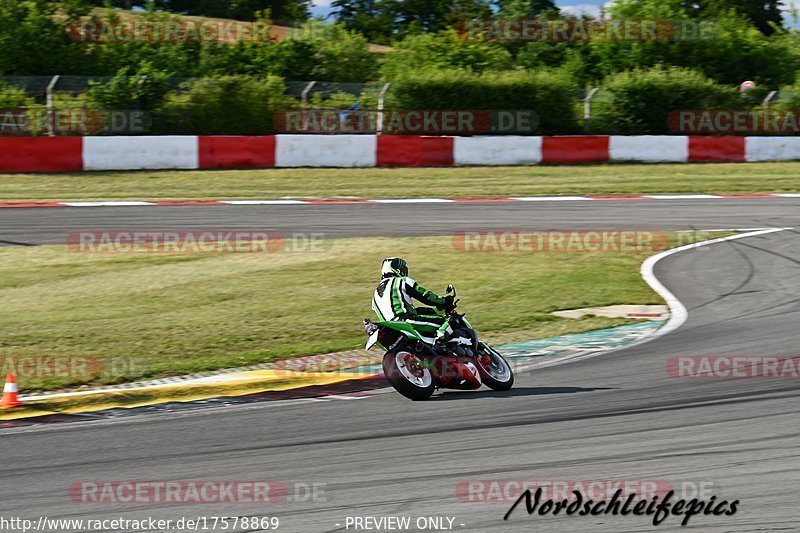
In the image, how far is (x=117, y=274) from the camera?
1447 cm

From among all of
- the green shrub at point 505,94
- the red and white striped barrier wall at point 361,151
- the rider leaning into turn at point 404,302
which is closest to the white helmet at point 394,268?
the rider leaning into turn at point 404,302

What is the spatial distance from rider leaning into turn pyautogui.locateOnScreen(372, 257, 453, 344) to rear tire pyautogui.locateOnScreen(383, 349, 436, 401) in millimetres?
273

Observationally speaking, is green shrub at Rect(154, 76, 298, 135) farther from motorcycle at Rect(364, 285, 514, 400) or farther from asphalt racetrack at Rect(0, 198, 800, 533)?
motorcycle at Rect(364, 285, 514, 400)

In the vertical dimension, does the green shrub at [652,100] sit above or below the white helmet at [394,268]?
above

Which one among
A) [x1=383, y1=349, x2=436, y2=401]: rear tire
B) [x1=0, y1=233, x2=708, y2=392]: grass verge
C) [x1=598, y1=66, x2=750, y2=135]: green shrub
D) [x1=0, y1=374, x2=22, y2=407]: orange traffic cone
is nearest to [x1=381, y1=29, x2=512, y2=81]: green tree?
[x1=598, y1=66, x2=750, y2=135]: green shrub

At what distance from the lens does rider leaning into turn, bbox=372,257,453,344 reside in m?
8.70

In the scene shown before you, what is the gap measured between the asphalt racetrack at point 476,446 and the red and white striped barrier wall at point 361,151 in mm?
15198

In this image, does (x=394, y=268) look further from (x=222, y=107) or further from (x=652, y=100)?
(x=652, y=100)

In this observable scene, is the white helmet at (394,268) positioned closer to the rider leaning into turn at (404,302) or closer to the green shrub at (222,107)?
the rider leaning into turn at (404,302)

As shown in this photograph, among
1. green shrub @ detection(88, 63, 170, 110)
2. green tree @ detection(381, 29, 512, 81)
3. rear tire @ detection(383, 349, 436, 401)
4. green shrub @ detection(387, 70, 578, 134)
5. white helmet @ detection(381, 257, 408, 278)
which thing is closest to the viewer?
rear tire @ detection(383, 349, 436, 401)

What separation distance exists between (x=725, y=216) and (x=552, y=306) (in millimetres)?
8382

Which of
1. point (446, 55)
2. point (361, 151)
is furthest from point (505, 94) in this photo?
point (446, 55)

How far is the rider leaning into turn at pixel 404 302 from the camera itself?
870 centimetres

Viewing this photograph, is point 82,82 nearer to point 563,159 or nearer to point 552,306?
point 563,159
